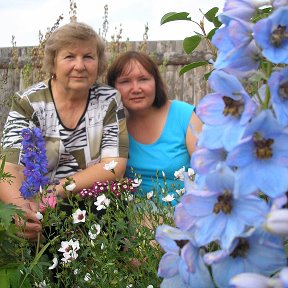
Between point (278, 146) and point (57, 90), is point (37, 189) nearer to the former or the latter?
point (57, 90)

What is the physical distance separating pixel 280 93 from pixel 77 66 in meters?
2.45

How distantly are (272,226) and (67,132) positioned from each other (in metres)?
2.56

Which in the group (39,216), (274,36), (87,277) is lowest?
(87,277)

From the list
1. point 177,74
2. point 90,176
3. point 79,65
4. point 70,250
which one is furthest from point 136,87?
point 177,74

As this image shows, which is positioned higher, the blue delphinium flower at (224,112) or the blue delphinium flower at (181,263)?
the blue delphinium flower at (224,112)

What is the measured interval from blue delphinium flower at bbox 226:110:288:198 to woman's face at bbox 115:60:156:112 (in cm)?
264

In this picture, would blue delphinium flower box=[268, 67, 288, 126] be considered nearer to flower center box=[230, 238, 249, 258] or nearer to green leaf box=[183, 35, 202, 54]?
flower center box=[230, 238, 249, 258]

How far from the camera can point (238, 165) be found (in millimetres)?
730

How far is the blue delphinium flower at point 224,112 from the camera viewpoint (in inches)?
29.2

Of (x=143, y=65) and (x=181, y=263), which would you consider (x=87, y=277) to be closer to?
(x=181, y=263)

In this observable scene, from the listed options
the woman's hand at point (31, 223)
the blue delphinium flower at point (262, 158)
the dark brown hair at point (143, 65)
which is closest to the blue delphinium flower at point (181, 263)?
the blue delphinium flower at point (262, 158)

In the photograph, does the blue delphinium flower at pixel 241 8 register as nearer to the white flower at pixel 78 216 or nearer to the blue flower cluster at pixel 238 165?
the blue flower cluster at pixel 238 165

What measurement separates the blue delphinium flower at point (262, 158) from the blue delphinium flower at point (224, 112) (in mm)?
15

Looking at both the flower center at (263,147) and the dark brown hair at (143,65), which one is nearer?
the flower center at (263,147)
